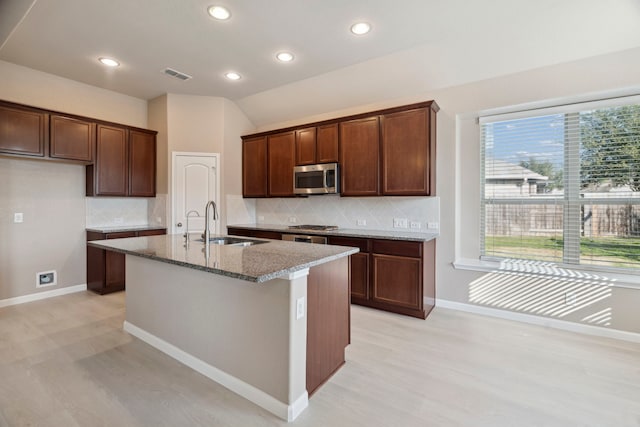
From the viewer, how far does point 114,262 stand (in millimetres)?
4176

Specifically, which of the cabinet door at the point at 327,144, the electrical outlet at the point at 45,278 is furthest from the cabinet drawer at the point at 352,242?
the electrical outlet at the point at 45,278

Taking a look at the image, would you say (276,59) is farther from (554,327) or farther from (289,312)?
(554,327)

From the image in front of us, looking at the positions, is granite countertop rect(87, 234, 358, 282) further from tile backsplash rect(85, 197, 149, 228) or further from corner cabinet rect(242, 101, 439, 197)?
tile backsplash rect(85, 197, 149, 228)

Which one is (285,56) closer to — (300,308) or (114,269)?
(300,308)

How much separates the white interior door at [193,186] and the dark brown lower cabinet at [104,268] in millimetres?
656

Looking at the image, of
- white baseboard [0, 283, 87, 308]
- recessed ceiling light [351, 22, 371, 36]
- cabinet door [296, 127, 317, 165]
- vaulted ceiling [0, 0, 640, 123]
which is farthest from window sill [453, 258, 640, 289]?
white baseboard [0, 283, 87, 308]

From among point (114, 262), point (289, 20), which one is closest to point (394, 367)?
point (289, 20)

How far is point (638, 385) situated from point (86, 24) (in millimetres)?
5386

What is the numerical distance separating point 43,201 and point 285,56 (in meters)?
3.66

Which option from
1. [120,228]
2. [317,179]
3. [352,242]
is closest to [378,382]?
[352,242]

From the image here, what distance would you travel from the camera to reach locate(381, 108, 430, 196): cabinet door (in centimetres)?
343

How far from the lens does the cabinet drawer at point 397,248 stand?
3.28 metres

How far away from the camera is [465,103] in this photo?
11.5ft

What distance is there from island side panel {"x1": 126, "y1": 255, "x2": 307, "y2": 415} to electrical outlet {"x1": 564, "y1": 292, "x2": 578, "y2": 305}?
9.18 ft
